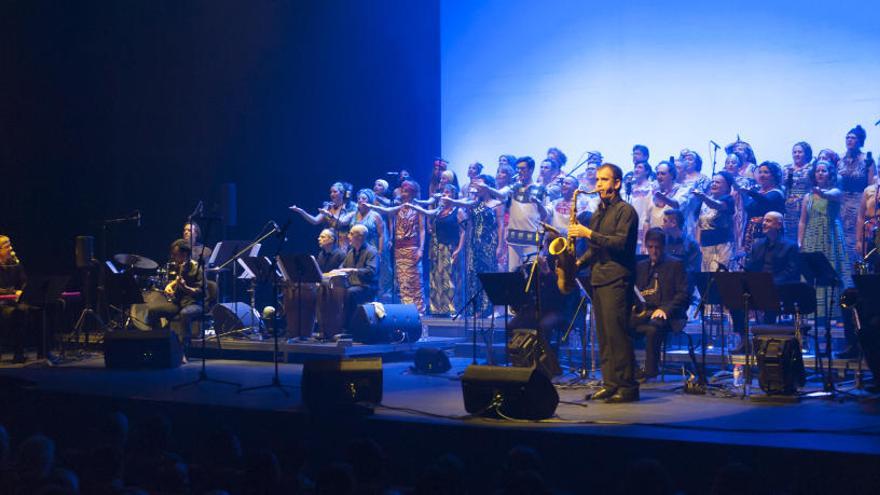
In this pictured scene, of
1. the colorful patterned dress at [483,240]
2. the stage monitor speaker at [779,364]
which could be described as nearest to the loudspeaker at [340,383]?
the stage monitor speaker at [779,364]

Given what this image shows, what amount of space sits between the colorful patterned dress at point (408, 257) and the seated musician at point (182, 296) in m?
2.79

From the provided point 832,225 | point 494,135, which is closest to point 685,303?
point 832,225

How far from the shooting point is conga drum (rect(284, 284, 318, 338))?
11336 millimetres

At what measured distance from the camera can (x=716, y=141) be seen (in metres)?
12.4

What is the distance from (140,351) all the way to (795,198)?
740 cm

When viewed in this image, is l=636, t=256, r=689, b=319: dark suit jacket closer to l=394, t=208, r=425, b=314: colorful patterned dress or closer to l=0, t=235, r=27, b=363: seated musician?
l=394, t=208, r=425, b=314: colorful patterned dress

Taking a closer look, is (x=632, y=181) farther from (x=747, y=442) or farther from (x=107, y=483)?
(x=107, y=483)

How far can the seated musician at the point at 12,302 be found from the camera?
10695 mm

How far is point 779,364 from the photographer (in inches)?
290

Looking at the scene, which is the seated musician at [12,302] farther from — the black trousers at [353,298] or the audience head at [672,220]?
the audience head at [672,220]

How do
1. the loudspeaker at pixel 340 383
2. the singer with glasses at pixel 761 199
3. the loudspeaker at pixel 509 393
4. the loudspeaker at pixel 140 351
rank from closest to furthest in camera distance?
the loudspeaker at pixel 509 393
the loudspeaker at pixel 340 383
the loudspeaker at pixel 140 351
the singer with glasses at pixel 761 199

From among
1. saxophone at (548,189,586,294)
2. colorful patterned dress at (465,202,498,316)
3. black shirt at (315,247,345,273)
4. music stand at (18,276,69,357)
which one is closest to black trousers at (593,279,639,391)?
saxophone at (548,189,586,294)

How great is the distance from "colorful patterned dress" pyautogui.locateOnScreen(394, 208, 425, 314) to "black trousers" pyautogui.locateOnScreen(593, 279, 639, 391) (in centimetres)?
571

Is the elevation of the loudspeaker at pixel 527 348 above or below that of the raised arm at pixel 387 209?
below
